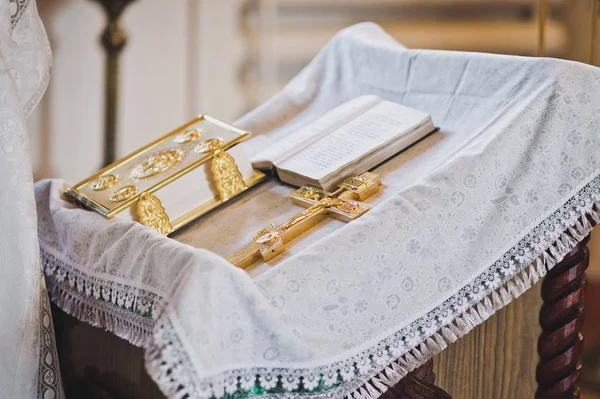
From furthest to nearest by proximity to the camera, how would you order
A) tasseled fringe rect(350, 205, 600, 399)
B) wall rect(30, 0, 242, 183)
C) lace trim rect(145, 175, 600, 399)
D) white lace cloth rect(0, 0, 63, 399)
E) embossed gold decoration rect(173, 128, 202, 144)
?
1. wall rect(30, 0, 242, 183)
2. embossed gold decoration rect(173, 128, 202, 144)
3. white lace cloth rect(0, 0, 63, 399)
4. tasseled fringe rect(350, 205, 600, 399)
5. lace trim rect(145, 175, 600, 399)

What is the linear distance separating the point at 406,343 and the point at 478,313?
0.12 m

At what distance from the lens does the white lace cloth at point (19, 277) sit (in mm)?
1257

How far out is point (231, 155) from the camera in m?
1.44

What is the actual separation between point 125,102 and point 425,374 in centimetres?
223

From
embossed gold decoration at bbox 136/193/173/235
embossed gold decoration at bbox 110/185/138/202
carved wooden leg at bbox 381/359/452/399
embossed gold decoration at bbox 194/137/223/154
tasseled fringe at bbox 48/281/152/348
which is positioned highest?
embossed gold decoration at bbox 194/137/223/154

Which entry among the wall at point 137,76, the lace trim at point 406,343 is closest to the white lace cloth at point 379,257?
the lace trim at point 406,343

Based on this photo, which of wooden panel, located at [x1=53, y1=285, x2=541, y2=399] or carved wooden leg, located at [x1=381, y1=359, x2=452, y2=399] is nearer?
carved wooden leg, located at [x1=381, y1=359, x2=452, y2=399]

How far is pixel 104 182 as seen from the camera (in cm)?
142

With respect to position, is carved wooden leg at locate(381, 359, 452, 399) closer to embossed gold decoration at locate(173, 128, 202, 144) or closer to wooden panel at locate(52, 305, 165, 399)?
wooden panel at locate(52, 305, 165, 399)

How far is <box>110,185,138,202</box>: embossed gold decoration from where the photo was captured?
135 centimetres

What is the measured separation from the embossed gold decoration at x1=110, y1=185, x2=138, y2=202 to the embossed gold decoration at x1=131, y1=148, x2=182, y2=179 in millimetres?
36

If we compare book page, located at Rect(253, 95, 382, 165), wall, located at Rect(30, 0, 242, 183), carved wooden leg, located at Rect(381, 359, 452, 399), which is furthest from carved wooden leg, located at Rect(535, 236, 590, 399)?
wall, located at Rect(30, 0, 242, 183)

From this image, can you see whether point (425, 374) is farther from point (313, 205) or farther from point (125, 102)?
point (125, 102)

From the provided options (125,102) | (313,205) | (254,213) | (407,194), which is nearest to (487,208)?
(407,194)
